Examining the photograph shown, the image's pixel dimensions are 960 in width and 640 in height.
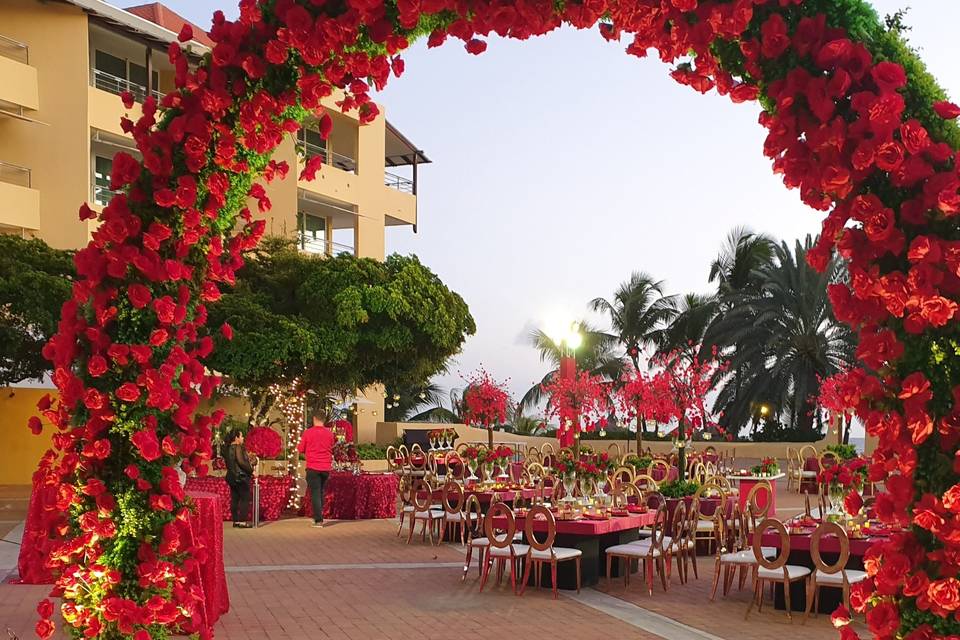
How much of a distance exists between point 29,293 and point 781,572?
12.0 m

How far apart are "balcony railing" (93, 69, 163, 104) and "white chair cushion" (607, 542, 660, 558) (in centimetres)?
1951

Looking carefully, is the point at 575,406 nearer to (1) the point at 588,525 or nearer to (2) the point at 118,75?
(1) the point at 588,525

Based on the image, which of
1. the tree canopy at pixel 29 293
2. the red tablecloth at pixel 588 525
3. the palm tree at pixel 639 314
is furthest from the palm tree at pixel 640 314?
the red tablecloth at pixel 588 525

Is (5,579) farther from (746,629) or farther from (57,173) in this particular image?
(57,173)

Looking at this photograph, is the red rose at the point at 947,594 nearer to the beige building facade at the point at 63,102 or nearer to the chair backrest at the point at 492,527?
the chair backrest at the point at 492,527

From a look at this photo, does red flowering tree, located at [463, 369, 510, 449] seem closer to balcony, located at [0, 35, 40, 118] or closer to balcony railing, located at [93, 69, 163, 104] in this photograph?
balcony railing, located at [93, 69, 163, 104]

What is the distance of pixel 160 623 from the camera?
14.7 ft

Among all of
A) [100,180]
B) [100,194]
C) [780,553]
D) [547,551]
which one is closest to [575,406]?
[547,551]

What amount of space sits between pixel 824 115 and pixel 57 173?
2334cm

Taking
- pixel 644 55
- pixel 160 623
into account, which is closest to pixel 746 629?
pixel 160 623

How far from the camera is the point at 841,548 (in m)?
8.41

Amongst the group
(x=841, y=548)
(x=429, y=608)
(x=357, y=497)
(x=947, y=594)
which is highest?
(x=947, y=594)

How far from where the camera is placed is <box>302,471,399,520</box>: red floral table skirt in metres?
17.4

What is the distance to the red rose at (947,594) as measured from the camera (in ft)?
10.0
